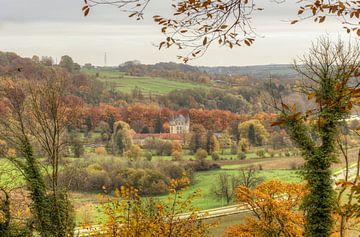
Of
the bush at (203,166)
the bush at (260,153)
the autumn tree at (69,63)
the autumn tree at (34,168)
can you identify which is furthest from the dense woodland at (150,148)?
the bush at (260,153)

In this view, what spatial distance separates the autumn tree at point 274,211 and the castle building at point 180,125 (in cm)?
4642

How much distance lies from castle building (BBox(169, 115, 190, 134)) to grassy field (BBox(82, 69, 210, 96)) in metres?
12.4

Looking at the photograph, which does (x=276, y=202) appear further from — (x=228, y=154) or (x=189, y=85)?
(x=189, y=85)

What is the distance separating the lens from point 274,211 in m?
14.1

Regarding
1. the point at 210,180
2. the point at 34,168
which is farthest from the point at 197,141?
the point at 34,168

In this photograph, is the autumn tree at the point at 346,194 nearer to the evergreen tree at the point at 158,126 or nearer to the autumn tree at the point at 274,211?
the autumn tree at the point at 274,211

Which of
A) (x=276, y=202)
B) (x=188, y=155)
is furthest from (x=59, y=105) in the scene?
(x=188, y=155)

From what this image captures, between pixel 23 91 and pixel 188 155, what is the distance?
130ft

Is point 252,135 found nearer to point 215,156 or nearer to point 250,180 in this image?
point 215,156

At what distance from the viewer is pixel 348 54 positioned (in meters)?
10.1

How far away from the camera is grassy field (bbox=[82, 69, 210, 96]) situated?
258ft

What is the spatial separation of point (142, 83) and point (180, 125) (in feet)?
72.8

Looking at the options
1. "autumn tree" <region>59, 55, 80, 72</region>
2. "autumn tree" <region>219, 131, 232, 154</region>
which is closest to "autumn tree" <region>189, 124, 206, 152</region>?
"autumn tree" <region>219, 131, 232, 154</region>

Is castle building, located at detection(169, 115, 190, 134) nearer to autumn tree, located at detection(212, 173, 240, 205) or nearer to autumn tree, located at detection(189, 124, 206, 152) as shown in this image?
autumn tree, located at detection(189, 124, 206, 152)
